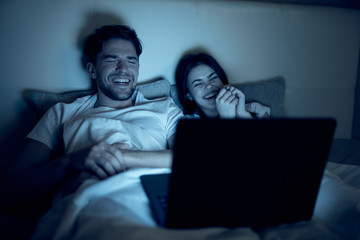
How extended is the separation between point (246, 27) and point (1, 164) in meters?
1.80

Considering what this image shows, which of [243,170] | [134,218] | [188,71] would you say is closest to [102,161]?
[134,218]

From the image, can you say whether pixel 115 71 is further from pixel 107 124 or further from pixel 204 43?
pixel 204 43

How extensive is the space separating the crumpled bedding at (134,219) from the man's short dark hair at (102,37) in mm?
876

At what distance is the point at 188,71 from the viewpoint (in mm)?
1464

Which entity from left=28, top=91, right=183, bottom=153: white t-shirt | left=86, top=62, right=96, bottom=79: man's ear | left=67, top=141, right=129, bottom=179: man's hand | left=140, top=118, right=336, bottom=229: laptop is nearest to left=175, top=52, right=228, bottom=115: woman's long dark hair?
left=28, top=91, right=183, bottom=153: white t-shirt

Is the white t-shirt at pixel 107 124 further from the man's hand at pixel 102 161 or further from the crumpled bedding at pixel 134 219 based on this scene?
the crumpled bedding at pixel 134 219

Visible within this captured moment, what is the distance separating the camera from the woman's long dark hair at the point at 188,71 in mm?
1462

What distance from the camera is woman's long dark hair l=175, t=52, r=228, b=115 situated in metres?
1.46

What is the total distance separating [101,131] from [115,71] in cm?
41

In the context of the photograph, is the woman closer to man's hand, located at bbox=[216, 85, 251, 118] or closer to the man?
man's hand, located at bbox=[216, 85, 251, 118]

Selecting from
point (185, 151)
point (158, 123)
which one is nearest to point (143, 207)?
point (185, 151)

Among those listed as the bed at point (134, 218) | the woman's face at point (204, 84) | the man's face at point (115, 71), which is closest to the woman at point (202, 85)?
the woman's face at point (204, 84)

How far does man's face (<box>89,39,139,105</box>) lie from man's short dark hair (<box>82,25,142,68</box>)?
23 millimetres

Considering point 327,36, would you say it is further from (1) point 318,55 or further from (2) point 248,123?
(2) point 248,123
